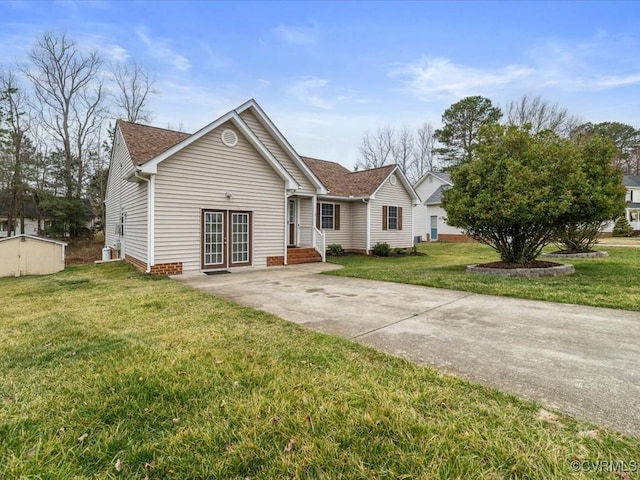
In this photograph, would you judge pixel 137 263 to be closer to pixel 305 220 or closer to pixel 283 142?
pixel 305 220

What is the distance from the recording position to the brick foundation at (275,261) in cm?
1245

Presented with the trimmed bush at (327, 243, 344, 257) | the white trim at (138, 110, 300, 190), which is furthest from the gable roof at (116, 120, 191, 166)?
the trimmed bush at (327, 243, 344, 257)

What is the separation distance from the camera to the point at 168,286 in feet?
26.8

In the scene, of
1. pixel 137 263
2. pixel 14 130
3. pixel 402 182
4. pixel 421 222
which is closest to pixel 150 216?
pixel 137 263

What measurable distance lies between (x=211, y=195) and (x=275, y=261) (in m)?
3.33

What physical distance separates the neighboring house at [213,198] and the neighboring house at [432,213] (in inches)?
558

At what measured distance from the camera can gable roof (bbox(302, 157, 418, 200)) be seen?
17.2 meters

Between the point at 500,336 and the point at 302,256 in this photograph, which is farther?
the point at 302,256

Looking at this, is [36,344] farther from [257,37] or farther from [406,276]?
[257,37]

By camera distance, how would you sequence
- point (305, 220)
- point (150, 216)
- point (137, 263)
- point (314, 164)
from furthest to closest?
point (314, 164) < point (305, 220) < point (137, 263) < point (150, 216)

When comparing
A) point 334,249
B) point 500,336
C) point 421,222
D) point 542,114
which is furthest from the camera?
point 542,114

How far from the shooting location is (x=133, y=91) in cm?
2786

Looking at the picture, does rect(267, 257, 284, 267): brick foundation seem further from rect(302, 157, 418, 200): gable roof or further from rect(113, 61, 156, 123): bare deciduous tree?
rect(113, 61, 156, 123): bare deciduous tree

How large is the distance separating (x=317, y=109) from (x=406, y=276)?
55.6ft
